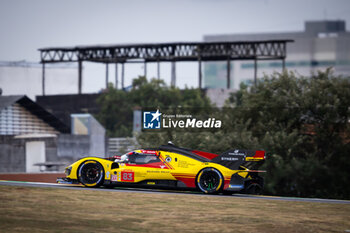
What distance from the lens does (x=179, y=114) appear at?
33.0m

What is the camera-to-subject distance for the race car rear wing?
16.6m

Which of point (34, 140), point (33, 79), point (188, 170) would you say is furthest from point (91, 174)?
point (33, 79)

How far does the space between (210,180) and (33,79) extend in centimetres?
7235

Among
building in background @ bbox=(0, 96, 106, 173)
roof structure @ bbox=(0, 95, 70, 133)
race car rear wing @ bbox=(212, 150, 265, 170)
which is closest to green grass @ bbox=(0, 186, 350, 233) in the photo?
race car rear wing @ bbox=(212, 150, 265, 170)

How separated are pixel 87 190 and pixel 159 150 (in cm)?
221

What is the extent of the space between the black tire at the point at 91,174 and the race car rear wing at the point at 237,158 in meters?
3.30

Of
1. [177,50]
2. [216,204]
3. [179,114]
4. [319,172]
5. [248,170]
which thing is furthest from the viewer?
[177,50]

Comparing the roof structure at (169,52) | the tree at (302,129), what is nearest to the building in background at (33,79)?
the roof structure at (169,52)

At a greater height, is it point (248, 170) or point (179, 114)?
point (179, 114)

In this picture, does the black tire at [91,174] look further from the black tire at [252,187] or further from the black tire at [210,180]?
the black tire at [252,187]

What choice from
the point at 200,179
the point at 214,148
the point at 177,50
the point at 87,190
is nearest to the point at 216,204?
the point at 200,179

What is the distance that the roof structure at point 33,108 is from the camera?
168 ft

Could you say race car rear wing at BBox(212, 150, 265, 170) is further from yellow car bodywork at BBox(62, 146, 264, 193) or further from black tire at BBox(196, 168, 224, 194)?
black tire at BBox(196, 168, 224, 194)

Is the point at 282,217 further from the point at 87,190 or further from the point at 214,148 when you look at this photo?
the point at 214,148
